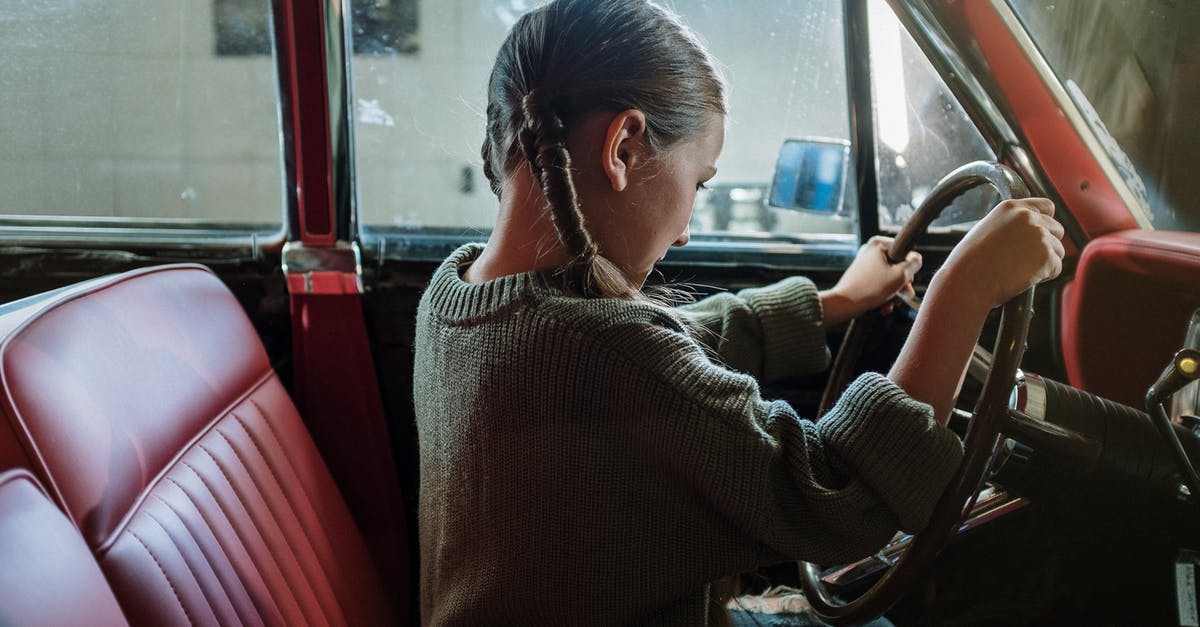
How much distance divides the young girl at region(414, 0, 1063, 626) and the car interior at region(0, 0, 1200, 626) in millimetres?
96

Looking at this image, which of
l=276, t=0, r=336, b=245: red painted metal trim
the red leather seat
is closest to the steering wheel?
the red leather seat

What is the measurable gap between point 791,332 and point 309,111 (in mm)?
952

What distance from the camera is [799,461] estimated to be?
0.79 m

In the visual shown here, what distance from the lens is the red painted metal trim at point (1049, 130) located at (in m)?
1.24

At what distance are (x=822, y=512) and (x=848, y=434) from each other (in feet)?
0.27

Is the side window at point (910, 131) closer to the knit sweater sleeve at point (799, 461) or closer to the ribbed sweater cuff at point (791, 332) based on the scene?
the ribbed sweater cuff at point (791, 332)

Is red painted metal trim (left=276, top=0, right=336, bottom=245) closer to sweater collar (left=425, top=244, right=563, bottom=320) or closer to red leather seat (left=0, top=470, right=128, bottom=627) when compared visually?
sweater collar (left=425, top=244, right=563, bottom=320)

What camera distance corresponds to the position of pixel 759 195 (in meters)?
1.77

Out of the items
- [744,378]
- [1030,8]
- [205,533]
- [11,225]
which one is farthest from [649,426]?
[11,225]

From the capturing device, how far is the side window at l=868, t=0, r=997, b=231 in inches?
58.3

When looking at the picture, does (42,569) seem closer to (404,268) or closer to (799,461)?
(799,461)

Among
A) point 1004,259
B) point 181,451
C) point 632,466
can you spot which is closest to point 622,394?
point 632,466

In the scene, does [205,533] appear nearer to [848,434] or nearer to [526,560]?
[526,560]

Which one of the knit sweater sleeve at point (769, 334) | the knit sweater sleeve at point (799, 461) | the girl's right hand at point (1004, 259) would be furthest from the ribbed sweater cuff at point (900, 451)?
the knit sweater sleeve at point (769, 334)
